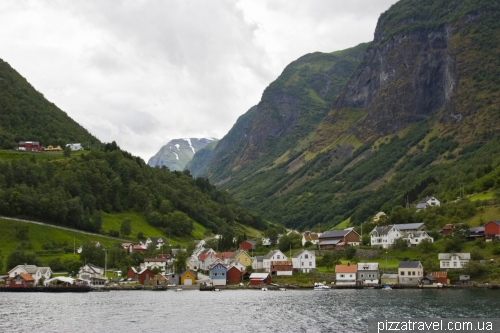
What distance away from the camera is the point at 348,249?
13412cm

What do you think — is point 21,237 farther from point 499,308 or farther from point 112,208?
point 499,308

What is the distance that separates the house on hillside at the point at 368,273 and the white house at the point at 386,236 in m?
20.6

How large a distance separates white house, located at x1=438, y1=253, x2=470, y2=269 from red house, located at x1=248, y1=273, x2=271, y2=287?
1204 inches

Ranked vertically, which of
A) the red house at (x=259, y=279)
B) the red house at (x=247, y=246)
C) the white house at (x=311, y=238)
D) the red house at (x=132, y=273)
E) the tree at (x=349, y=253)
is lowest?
the red house at (x=259, y=279)

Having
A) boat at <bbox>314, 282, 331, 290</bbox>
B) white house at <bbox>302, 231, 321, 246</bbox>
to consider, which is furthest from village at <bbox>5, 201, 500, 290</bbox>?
white house at <bbox>302, 231, 321, 246</bbox>

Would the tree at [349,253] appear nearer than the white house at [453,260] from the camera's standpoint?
No

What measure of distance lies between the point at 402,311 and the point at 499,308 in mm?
10531

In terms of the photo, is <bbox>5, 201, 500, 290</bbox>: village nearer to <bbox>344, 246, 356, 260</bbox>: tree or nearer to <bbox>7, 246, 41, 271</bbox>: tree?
<bbox>344, 246, 356, 260</bbox>: tree

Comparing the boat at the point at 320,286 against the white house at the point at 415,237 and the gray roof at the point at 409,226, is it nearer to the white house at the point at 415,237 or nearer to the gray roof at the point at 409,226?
the white house at the point at 415,237

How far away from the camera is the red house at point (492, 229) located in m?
124

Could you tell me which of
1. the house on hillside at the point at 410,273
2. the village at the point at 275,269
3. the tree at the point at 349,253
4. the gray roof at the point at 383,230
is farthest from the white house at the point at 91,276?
the gray roof at the point at 383,230

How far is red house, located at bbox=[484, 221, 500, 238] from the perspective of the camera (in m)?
124

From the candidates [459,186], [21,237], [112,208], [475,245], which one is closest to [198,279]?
[21,237]

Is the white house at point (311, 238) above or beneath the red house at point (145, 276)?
above
